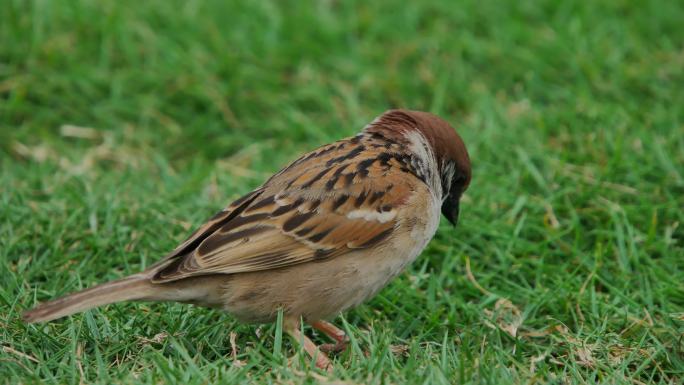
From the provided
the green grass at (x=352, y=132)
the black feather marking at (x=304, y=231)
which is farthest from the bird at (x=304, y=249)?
the green grass at (x=352, y=132)

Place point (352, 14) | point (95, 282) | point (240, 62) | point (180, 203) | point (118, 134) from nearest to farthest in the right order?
point (95, 282) → point (180, 203) → point (118, 134) → point (240, 62) → point (352, 14)

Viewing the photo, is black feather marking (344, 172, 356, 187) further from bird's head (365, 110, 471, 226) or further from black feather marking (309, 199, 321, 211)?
bird's head (365, 110, 471, 226)

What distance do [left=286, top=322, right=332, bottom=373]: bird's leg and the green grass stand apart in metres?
0.07

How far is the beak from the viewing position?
5.12m

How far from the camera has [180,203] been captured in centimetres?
586

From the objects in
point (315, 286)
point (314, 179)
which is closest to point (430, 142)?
point (314, 179)

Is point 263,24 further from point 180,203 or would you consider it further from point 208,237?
point 208,237

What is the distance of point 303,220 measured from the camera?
4352mm

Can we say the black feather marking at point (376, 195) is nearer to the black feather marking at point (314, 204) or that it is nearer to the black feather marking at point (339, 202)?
the black feather marking at point (339, 202)

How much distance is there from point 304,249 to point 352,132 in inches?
105

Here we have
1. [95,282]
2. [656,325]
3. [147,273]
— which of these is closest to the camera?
[147,273]

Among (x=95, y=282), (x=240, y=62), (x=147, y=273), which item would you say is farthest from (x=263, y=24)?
(x=147, y=273)

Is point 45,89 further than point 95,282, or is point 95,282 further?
point 45,89

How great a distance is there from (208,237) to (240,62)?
3391mm
